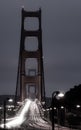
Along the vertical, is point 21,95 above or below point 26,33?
below

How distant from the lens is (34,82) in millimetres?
124312

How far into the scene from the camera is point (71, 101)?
8606 centimetres

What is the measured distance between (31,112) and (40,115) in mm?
10613

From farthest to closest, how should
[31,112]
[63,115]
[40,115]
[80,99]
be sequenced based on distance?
[31,112] < [40,115] < [80,99] < [63,115]

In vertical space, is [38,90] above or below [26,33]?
below

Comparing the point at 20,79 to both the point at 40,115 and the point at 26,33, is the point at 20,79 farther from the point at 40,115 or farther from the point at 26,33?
the point at 40,115

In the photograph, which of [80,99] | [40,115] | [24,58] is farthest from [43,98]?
[80,99]

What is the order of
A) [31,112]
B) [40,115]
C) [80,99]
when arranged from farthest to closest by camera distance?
[31,112] < [40,115] < [80,99]

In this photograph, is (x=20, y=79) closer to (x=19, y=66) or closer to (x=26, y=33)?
(x=19, y=66)

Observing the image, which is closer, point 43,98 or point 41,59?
point 43,98

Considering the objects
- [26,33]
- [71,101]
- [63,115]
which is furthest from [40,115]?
[26,33]

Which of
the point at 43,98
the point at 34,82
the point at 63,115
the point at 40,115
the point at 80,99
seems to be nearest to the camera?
the point at 63,115

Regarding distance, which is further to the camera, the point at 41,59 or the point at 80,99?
the point at 41,59

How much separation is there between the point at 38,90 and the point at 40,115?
35.6 meters
